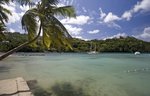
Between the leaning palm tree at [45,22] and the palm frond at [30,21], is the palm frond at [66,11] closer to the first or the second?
the leaning palm tree at [45,22]

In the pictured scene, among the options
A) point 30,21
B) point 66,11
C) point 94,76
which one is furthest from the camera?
point 94,76

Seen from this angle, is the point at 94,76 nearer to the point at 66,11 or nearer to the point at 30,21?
the point at 66,11

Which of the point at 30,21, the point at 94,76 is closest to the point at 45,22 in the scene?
the point at 30,21

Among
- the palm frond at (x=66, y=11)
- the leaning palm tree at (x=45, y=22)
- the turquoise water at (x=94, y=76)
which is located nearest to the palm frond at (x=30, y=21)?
the leaning palm tree at (x=45, y=22)

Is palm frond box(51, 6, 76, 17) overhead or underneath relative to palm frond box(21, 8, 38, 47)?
overhead

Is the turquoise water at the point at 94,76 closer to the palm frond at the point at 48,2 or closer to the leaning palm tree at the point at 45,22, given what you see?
the leaning palm tree at the point at 45,22

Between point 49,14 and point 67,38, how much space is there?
120cm

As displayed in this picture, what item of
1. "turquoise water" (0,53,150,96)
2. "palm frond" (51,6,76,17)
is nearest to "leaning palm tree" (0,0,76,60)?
"palm frond" (51,6,76,17)

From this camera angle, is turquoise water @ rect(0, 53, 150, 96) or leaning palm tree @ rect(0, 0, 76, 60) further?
turquoise water @ rect(0, 53, 150, 96)

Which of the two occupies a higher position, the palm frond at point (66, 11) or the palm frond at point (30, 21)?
the palm frond at point (66, 11)

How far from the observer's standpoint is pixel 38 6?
8.84m

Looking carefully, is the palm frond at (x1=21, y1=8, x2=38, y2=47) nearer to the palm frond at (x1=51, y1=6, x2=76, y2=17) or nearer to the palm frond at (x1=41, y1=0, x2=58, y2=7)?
the palm frond at (x1=41, y1=0, x2=58, y2=7)

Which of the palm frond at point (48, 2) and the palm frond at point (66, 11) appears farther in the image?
the palm frond at point (66, 11)

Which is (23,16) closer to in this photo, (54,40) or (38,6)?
(38,6)
